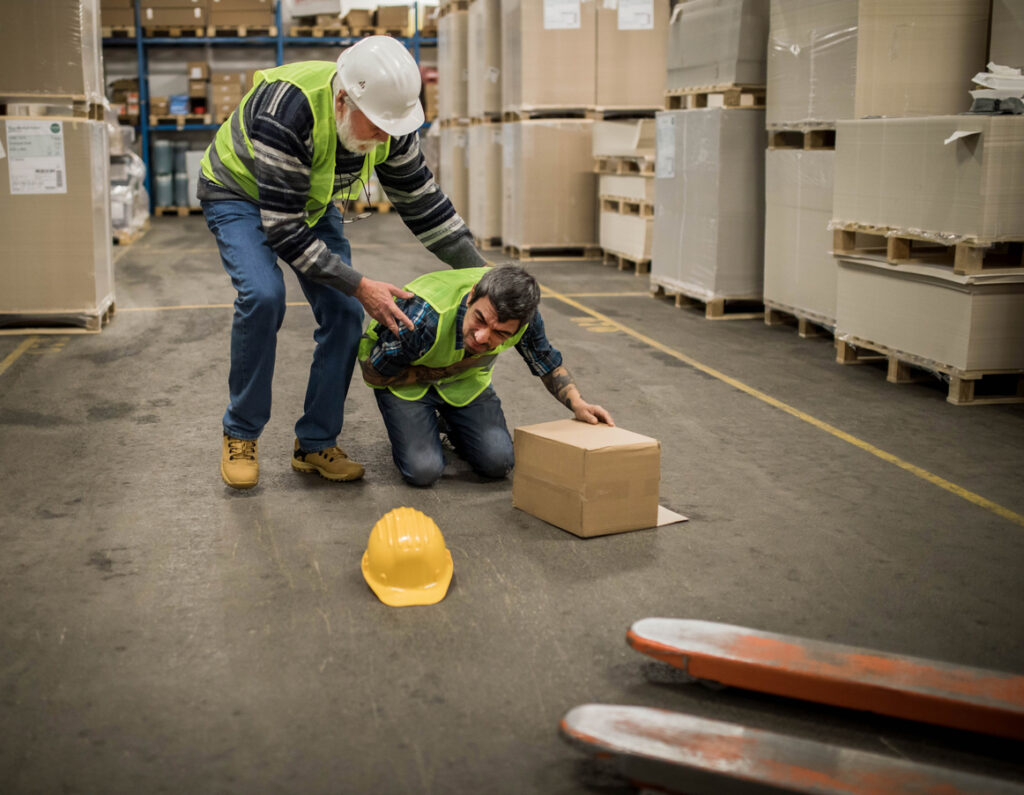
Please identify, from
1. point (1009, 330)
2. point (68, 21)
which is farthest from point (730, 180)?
point (68, 21)

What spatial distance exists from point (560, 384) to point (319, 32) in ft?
52.6

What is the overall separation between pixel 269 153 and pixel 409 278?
661 cm

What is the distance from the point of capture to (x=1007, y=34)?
5.80 meters

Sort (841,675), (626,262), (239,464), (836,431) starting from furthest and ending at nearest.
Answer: (626,262) < (836,431) < (239,464) < (841,675)

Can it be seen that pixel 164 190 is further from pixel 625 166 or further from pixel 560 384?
pixel 560 384

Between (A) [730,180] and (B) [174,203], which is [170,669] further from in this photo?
(B) [174,203]

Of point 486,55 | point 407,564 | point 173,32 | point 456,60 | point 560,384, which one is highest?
point 173,32

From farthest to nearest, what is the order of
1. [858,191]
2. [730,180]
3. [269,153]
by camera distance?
1. [730,180]
2. [858,191]
3. [269,153]

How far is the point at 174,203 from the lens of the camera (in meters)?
18.1

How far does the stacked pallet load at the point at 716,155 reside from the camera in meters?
7.41

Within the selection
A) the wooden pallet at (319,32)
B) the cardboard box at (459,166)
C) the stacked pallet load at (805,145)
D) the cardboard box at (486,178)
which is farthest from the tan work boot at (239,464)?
the wooden pallet at (319,32)

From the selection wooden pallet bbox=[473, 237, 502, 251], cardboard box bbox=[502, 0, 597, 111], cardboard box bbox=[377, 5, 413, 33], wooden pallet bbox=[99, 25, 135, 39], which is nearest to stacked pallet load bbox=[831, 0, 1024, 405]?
cardboard box bbox=[502, 0, 597, 111]

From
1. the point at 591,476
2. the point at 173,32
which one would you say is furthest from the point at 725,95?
the point at 173,32

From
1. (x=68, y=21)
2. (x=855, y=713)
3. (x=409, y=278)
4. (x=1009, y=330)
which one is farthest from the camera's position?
(x=409, y=278)
